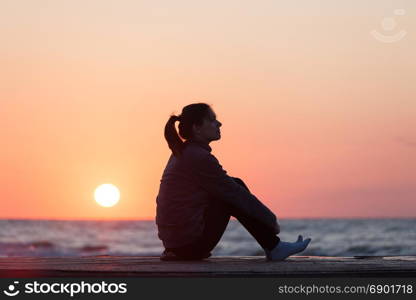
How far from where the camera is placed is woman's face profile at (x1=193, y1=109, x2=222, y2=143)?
7.19m

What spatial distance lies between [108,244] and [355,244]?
36.6 ft

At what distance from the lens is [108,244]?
125 ft

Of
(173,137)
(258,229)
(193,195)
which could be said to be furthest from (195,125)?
(258,229)

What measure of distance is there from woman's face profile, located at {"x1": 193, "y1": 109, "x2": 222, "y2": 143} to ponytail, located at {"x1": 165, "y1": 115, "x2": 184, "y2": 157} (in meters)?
0.16

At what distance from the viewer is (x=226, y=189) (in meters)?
7.07

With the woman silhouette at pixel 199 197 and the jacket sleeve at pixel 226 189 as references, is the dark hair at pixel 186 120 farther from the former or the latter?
the jacket sleeve at pixel 226 189

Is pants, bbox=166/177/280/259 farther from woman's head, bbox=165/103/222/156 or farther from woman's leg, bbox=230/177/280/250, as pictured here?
woman's head, bbox=165/103/222/156

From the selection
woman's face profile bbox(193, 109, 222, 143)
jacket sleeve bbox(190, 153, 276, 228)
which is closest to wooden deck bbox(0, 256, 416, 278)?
jacket sleeve bbox(190, 153, 276, 228)

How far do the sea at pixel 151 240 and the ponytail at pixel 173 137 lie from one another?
A: 63.8 ft

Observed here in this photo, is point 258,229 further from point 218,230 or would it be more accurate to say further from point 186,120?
point 186,120

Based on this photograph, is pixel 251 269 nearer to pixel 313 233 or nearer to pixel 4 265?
pixel 4 265

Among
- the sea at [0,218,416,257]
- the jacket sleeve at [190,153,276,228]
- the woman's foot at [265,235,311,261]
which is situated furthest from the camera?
the sea at [0,218,416,257]

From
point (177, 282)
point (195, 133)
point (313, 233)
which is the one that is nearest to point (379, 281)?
point (177, 282)

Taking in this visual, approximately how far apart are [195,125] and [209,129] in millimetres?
126
